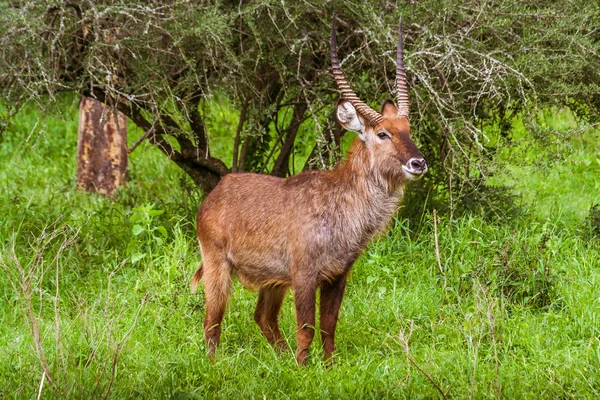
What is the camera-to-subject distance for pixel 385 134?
544cm

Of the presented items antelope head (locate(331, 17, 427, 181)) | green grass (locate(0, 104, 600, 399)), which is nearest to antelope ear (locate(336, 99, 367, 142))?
antelope head (locate(331, 17, 427, 181))

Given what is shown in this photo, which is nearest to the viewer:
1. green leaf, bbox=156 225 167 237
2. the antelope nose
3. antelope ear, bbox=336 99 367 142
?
the antelope nose

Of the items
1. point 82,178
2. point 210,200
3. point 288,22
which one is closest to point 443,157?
point 288,22

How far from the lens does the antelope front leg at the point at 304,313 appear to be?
5324 millimetres

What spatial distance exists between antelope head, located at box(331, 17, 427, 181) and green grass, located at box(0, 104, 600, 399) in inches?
32.7

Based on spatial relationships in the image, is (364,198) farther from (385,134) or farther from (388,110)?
(388,110)

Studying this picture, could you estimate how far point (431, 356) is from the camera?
5.10m

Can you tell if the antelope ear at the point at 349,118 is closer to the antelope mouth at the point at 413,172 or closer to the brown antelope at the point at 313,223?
the brown antelope at the point at 313,223

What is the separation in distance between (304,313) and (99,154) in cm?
567

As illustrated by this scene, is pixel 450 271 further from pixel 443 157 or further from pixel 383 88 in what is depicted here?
pixel 383 88

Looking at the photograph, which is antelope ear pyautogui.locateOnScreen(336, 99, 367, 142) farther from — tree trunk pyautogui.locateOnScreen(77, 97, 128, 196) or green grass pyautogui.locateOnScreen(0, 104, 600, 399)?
tree trunk pyautogui.locateOnScreen(77, 97, 128, 196)

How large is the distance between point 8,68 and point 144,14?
1106 mm

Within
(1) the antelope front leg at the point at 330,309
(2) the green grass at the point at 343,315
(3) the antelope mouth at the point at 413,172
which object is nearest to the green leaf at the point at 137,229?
(2) the green grass at the point at 343,315

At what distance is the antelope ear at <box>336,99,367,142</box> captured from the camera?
17.8ft
